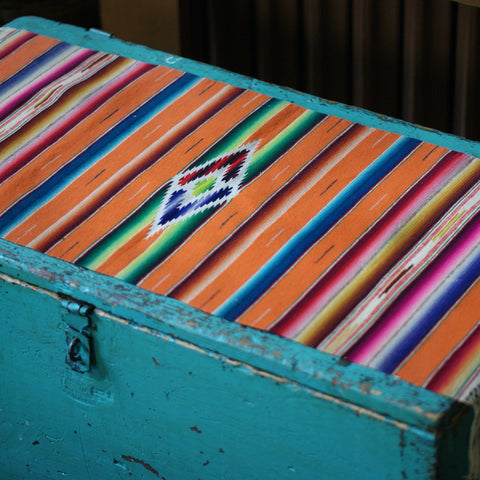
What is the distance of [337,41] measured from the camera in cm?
248

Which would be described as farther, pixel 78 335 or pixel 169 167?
pixel 169 167

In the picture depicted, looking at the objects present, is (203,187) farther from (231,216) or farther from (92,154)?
(92,154)

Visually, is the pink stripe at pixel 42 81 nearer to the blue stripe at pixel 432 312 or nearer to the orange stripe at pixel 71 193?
the orange stripe at pixel 71 193

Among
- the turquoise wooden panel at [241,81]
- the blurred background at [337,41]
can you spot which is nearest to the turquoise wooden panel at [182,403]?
the turquoise wooden panel at [241,81]

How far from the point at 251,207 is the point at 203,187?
95 millimetres

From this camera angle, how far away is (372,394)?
1.36 meters

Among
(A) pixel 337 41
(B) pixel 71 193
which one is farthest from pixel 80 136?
(A) pixel 337 41

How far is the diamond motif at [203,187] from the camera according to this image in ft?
5.54

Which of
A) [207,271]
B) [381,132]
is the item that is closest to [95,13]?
[381,132]

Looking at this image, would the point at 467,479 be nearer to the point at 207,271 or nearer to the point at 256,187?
the point at 207,271

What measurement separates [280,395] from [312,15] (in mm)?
1267

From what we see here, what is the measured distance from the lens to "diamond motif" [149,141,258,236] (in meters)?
1.69

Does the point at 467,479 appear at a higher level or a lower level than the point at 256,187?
lower

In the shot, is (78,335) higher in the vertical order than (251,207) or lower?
lower
